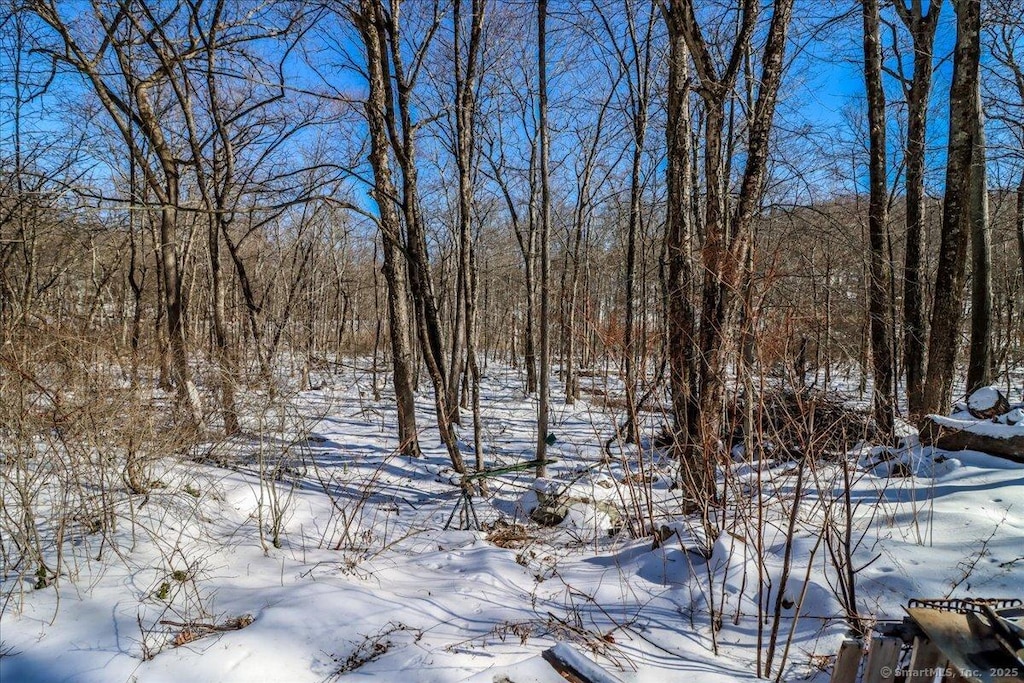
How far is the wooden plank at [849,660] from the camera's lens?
6.88ft

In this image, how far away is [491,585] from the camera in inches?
155

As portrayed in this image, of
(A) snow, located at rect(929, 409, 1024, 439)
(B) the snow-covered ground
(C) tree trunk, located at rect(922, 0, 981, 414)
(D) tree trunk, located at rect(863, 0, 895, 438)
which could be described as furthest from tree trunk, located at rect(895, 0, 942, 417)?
(B) the snow-covered ground

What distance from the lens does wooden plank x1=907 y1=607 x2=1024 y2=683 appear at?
1.67m

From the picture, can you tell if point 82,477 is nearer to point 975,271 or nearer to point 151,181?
point 151,181

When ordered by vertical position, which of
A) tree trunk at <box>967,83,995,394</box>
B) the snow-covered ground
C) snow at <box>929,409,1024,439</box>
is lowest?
the snow-covered ground

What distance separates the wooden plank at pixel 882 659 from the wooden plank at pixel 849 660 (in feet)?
0.31

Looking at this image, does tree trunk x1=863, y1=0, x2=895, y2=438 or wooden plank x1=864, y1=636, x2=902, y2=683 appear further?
tree trunk x1=863, y1=0, x2=895, y2=438

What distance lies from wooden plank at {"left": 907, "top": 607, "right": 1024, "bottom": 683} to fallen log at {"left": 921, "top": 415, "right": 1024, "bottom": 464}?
3.98 m

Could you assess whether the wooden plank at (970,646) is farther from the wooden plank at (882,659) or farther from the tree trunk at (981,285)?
the tree trunk at (981,285)

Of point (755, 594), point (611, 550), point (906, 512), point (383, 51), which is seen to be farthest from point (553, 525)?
point (383, 51)

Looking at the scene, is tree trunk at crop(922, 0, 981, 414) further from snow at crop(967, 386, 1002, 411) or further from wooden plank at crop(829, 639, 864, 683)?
wooden plank at crop(829, 639, 864, 683)

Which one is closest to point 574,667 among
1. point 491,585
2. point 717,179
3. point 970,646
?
point 970,646

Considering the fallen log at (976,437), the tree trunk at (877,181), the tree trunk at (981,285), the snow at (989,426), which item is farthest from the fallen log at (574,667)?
the tree trunk at (981,285)

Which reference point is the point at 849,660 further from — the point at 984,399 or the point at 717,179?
the point at 984,399
